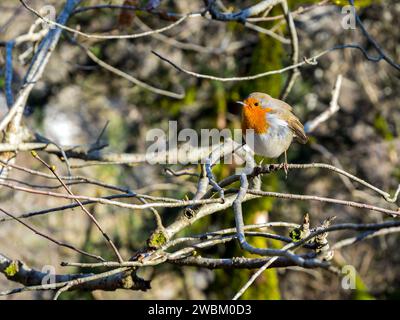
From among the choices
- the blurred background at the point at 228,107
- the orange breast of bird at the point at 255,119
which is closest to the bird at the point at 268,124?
the orange breast of bird at the point at 255,119

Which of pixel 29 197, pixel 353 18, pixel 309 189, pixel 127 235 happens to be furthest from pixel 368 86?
pixel 29 197

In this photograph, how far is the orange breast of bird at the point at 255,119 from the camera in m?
3.02

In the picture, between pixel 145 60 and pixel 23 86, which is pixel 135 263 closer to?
pixel 23 86

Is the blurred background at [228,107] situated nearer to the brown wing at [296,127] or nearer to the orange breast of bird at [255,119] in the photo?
the brown wing at [296,127]

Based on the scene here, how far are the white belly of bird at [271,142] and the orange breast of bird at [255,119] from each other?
0.03 metres

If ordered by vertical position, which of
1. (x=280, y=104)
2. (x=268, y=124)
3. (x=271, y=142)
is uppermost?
(x=280, y=104)

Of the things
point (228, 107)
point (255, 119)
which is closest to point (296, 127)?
point (255, 119)

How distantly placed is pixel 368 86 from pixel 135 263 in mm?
5105

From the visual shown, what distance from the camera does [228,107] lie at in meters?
6.30

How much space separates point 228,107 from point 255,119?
3282 mm

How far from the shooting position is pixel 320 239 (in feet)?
8.00

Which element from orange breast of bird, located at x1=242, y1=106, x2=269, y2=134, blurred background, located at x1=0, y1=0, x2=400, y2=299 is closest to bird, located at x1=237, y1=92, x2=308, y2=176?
orange breast of bird, located at x1=242, y1=106, x2=269, y2=134

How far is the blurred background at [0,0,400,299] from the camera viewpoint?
6.11 m

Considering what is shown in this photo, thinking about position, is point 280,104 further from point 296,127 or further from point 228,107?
point 228,107
